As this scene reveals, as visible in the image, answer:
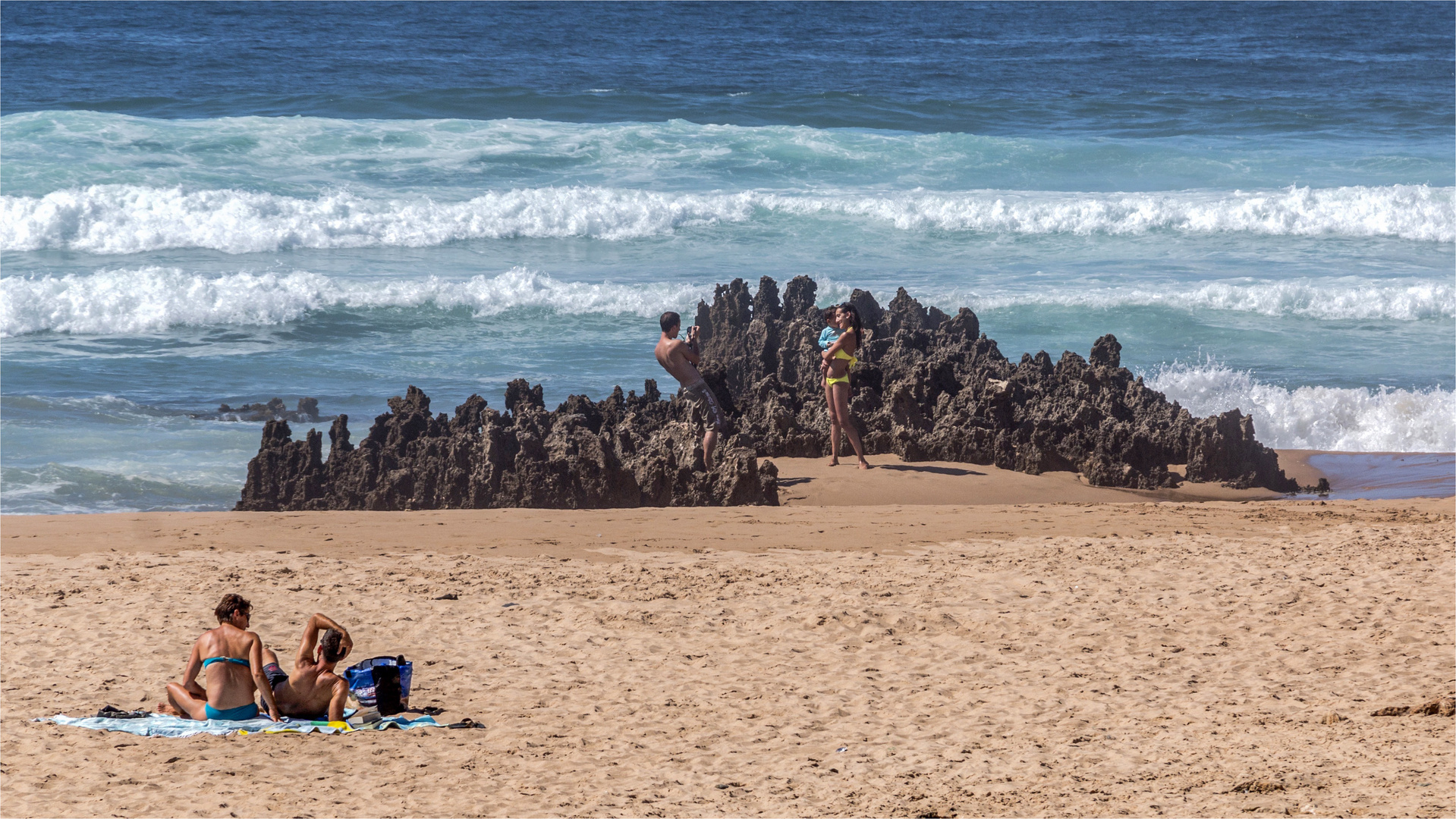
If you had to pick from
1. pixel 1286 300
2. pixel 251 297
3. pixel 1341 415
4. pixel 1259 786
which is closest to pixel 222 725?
pixel 1259 786

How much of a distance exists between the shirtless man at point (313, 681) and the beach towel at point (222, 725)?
0.09 meters

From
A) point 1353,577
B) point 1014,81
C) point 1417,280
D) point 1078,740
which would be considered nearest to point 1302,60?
point 1014,81

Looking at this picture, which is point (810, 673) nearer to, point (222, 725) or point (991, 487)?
point (222, 725)

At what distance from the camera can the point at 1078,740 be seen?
6.12 metres

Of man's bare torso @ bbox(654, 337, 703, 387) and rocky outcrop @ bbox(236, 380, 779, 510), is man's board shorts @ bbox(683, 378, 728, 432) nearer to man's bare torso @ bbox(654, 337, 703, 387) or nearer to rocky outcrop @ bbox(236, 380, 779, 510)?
man's bare torso @ bbox(654, 337, 703, 387)

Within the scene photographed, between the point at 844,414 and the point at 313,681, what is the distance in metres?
6.15

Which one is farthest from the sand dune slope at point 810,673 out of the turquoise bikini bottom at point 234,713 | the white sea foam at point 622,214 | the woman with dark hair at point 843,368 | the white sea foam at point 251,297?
the white sea foam at point 622,214

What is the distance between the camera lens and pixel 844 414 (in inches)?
461

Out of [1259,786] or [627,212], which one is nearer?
[1259,786]

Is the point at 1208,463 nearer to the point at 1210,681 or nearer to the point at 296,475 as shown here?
the point at 1210,681

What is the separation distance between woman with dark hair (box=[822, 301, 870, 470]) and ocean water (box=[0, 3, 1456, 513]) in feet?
14.0

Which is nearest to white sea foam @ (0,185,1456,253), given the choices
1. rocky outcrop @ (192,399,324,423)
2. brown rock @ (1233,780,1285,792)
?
rocky outcrop @ (192,399,324,423)

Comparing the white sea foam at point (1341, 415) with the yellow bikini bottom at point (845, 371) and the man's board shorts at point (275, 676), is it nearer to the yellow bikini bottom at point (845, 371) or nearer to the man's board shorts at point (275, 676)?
the yellow bikini bottom at point (845, 371)

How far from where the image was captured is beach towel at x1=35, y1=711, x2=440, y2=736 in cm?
611
